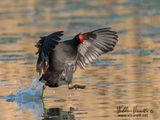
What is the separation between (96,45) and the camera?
10992 millimetres

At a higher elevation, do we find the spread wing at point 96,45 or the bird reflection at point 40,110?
the spread wing at point 96,45

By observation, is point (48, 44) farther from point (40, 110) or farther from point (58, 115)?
point (58, 115)

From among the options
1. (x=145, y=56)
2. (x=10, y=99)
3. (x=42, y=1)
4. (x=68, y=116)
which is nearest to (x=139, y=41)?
(x=145, y=56)

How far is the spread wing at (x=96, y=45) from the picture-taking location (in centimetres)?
1089

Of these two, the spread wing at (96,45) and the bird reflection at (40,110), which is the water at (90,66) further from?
the spread wing at (96,45)

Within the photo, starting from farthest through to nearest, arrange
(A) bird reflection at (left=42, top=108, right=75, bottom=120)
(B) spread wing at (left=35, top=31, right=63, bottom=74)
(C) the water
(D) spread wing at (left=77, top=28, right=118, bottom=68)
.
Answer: (D) spread wing at (left=77, top=28, right=118, bottom=68)
(B) spread wing at (left=35, top=31, right=63, bottom=74)
(C) the water
(A) bird reflection at (left=42, top=108, right=75, bottom=120)

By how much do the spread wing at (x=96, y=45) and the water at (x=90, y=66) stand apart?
1.54 ft

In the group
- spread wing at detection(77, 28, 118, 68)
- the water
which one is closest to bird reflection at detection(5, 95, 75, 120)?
the water

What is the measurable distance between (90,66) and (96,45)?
236cm

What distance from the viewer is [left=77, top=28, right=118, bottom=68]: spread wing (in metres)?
10.9

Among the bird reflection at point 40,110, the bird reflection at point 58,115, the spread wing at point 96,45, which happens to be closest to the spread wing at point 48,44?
the bird reflection at point 40,110

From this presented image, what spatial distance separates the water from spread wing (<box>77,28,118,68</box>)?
47 cm

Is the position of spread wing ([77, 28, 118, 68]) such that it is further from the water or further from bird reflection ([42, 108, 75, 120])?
bird reflection ([42, 108, 75, 120])

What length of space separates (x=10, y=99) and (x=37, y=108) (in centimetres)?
77
